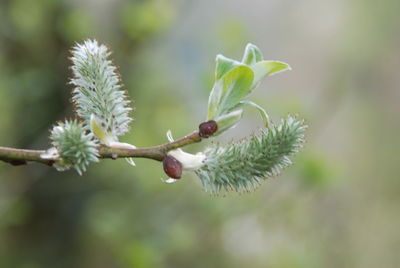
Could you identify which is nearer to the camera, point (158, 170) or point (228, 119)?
point (228, 119)

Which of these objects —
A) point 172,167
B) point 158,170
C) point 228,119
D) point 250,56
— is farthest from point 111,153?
point 158,170

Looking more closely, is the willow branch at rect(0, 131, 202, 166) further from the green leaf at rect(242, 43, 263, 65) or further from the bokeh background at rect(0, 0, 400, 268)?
the bokeh background at rect(0, 0, 400, 268)

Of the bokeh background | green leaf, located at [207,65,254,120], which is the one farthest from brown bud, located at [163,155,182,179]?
the bokeh background

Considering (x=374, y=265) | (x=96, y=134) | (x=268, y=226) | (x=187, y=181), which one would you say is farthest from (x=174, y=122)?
(x=96, y=134)

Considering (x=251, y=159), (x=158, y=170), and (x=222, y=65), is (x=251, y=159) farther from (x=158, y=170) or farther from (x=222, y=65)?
(x=158, y=170)

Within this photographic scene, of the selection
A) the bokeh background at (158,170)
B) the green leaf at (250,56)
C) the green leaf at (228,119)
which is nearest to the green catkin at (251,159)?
the green leaf at (228,119)

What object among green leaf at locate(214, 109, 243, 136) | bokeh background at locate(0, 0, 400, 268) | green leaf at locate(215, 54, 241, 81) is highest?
bokeh background at locate(0, 0, 400, 268)

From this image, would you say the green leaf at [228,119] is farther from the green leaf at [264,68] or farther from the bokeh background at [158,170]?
the bokeh background at [158,170]
